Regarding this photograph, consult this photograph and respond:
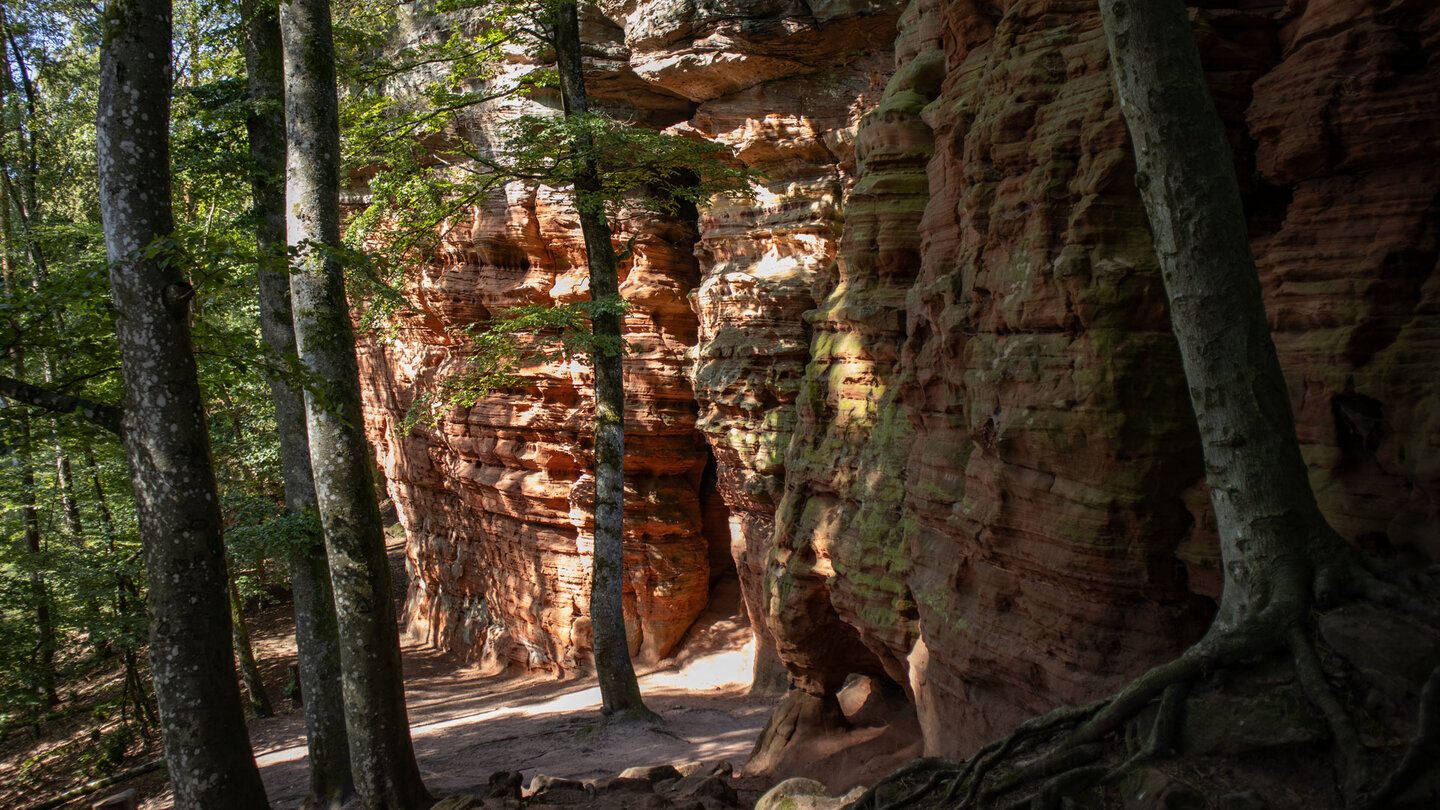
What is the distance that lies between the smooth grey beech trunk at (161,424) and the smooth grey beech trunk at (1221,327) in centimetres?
618

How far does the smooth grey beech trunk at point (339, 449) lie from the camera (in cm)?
690

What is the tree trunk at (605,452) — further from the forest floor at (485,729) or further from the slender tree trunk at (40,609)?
the slender tree trunk at (40,609)

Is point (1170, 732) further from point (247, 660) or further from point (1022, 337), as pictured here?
point (247, 660)

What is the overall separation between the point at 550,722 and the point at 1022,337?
10.2 m

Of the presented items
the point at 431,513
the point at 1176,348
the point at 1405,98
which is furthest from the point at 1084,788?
the point at 431,513

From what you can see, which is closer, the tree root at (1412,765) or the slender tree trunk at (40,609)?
the tree root at (1412,765)

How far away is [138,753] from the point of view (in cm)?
1509

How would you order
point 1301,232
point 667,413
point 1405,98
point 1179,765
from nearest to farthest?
1. point 1179,765
2. point 1405,98
3. point 1301,232
4. point 667,413

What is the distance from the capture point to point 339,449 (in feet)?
22.7

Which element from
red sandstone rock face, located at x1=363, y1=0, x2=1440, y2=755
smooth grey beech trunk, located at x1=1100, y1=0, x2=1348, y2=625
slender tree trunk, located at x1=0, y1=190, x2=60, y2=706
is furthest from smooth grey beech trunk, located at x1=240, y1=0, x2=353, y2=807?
smooth grey beech trunk, located at x1=1100, y1=0, x2=1348, y2=625

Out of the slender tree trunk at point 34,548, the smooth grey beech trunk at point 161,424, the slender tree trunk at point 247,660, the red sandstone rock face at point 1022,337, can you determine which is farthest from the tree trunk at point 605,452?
the slender tree trunk at point 34,548

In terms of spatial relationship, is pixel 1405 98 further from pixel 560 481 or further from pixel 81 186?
pixel 81 186

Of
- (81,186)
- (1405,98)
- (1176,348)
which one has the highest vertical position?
(81,186)

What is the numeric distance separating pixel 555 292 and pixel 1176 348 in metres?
14.5
